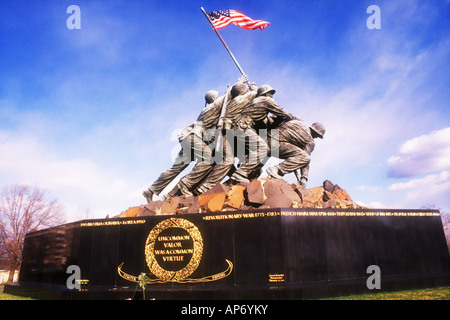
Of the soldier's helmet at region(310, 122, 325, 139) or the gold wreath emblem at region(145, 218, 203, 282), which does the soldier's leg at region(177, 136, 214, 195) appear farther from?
the soldier's helmet at region(310, 122, 325, 139)

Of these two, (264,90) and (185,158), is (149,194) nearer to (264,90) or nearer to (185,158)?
(185,158)

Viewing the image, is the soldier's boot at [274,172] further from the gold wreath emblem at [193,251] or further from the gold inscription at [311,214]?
the gold wreath emblem at [193,251]

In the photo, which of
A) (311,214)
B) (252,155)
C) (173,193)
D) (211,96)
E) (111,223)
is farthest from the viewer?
(211,96)

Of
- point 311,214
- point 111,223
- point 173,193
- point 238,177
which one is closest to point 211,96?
point 238,177

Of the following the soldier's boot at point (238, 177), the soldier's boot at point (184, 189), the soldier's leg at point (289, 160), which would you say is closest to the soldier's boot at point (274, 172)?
the soldier's leg at point (289, 160)

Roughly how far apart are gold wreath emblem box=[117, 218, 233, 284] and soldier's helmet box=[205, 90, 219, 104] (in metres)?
7.12

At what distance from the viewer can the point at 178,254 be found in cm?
813

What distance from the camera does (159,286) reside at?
7.90 m

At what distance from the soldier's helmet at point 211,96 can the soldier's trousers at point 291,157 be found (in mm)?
3875

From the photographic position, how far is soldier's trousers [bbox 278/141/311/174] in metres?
11.9

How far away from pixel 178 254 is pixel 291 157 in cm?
640

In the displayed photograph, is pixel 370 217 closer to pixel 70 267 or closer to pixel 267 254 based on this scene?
pixel 267 254

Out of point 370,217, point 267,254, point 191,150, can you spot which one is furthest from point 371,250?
point 191,150

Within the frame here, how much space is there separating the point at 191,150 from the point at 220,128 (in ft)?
5.60
